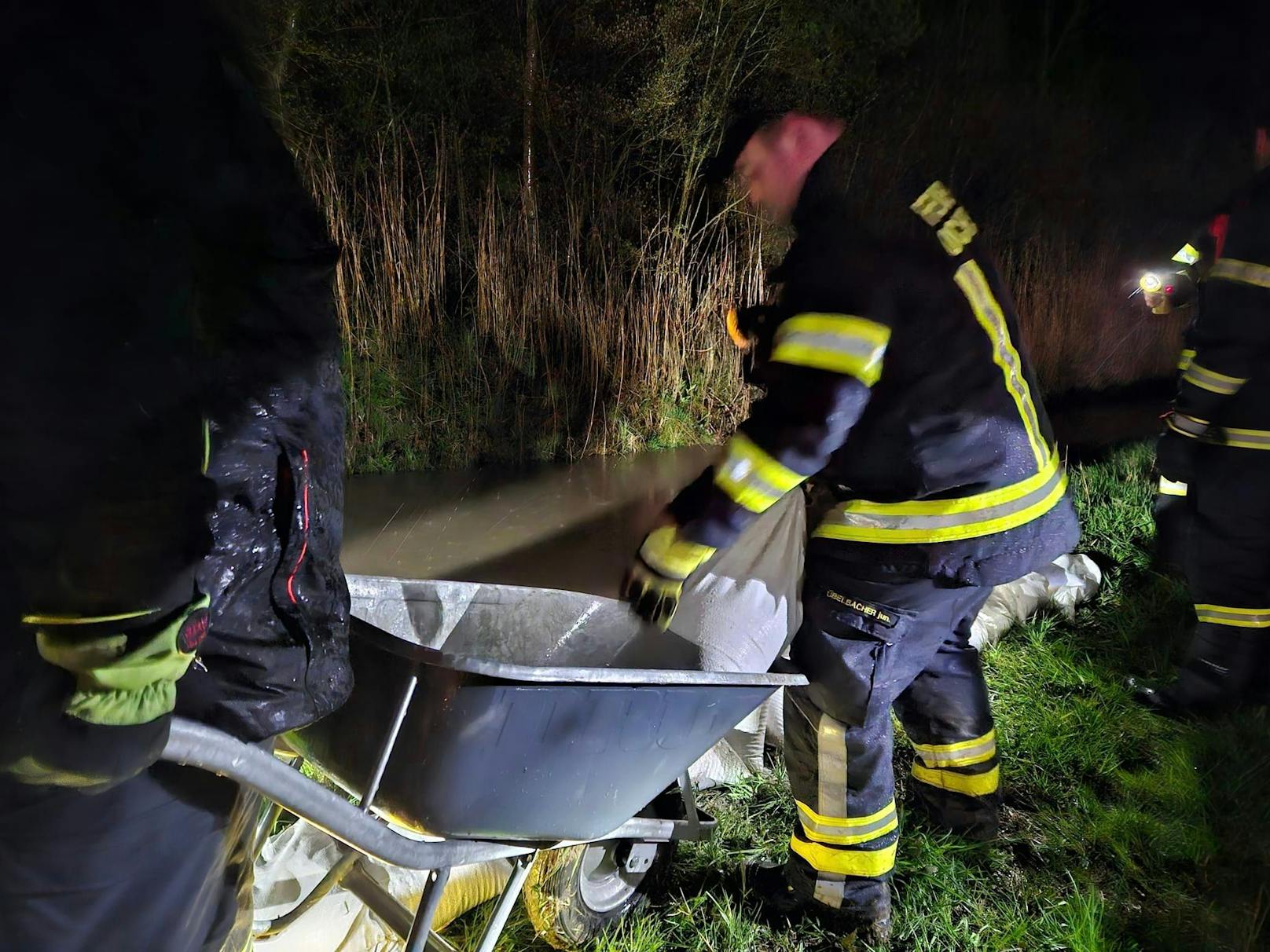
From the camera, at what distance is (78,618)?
744 millimetres

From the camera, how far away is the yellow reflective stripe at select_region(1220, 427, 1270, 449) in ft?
7.45

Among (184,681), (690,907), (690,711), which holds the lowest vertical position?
(690,907)

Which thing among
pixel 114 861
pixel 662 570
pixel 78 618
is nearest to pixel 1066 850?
pixel 662 570

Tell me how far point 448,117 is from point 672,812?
12.4 feet

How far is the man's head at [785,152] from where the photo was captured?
5.00ft

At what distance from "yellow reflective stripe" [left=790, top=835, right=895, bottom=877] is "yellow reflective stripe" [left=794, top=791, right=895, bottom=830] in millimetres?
56

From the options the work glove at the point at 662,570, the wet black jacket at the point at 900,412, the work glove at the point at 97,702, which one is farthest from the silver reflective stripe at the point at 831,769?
the work glove at the point at 97,702

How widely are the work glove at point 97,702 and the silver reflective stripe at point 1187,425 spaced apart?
2.54 m

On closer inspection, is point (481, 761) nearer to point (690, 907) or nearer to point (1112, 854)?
point (690, 907)

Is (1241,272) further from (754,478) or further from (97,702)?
(97,702)

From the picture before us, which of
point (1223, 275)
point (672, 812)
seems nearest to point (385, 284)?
point (672, 812)

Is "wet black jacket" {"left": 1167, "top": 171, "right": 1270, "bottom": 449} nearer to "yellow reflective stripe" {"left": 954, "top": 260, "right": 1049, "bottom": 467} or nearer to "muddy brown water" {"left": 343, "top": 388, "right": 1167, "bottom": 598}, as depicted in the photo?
"yellow reflective stripe" {"left": 954, "top": 260, "right": 1049, "bottom": 467}

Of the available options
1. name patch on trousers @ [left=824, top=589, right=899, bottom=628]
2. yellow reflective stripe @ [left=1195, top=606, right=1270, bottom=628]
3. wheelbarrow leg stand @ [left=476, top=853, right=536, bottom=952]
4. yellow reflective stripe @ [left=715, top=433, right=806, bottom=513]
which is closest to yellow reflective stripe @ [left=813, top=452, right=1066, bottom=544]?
name patch on trousers @ [left=824, top=589, right=899, bottom=628]

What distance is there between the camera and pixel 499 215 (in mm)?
4418
